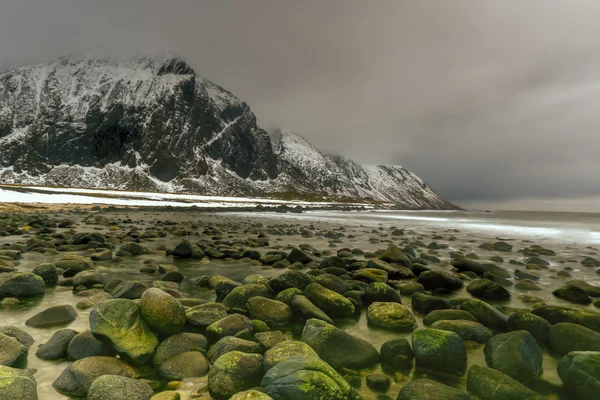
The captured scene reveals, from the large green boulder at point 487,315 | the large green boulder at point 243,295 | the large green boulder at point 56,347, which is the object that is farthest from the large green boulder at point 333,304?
the large green boulder at point 56,347

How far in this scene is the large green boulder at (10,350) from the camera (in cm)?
434

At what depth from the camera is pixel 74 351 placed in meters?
4.75

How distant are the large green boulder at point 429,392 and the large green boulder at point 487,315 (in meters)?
3.07

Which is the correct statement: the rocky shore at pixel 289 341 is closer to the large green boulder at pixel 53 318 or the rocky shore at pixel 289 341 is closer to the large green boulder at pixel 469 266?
the large green boulder at pixel 53 318

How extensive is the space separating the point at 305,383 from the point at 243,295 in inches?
146

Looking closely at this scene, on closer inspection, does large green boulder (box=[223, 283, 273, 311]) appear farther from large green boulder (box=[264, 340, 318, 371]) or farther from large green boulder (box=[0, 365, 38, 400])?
large green boulder (box=[0, 365, 38, 400])

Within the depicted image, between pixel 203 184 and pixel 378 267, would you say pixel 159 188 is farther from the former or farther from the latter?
pixel 378 267

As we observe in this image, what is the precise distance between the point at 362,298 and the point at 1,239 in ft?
60.8

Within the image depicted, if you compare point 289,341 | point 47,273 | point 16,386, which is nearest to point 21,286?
point 47,273

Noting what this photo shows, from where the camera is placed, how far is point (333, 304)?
6887 mm

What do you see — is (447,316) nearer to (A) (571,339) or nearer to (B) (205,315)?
(A) (571,339)

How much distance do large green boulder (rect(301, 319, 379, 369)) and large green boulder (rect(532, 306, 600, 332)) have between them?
3.94m

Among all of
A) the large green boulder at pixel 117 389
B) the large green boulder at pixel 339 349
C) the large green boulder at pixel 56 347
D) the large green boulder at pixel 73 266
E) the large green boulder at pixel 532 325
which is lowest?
the large green boulder at pixel 73 266

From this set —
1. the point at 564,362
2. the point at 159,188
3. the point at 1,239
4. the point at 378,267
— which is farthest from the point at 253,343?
the point at 159,188
